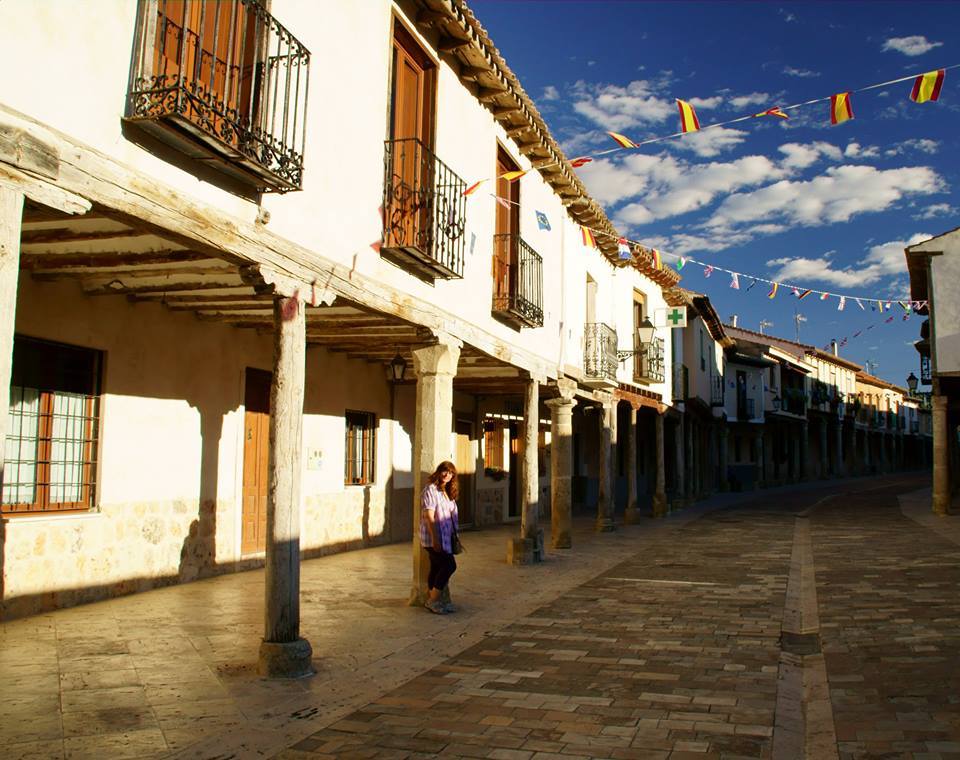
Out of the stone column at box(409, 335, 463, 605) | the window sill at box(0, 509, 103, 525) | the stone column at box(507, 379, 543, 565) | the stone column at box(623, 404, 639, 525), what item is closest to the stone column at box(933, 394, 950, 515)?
the stone column at box(623, 404, 639, 525)

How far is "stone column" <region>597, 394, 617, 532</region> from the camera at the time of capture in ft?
57.1

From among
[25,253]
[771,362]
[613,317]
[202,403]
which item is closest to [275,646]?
[25,253]

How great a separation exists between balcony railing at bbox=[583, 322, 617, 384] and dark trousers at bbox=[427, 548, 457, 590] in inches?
319

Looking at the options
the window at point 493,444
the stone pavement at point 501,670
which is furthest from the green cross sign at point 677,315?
the stone pavement at point 501,670

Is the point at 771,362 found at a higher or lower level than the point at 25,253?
higher

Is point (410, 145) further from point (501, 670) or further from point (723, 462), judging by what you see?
point (723, 462)

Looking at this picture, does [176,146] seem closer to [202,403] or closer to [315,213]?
[315,213]

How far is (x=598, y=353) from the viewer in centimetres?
1625

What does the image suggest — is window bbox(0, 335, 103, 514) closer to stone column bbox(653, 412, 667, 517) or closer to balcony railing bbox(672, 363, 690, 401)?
stone column bbox(653, 412, 667, 517)

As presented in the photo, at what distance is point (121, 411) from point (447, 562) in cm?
364

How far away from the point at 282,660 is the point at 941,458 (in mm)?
20244

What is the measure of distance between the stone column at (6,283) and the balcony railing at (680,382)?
2201 cm

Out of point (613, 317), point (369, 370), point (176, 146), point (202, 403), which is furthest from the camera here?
point (613, 317)

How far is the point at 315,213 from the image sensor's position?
6.72 metres
